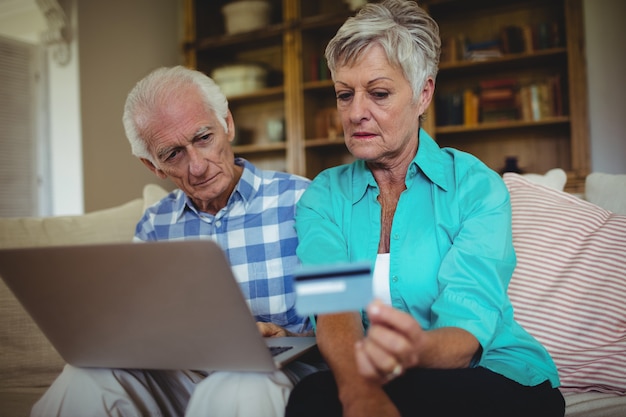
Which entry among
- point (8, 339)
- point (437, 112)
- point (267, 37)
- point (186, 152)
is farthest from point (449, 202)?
point (267, 37)

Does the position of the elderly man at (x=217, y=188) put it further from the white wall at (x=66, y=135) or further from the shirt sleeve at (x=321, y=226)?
the white wall at (x=66, y=135)

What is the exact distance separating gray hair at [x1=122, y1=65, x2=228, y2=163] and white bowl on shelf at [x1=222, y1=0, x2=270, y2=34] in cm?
269

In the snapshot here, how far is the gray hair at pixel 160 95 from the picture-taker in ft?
4.85

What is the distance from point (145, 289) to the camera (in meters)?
0.84

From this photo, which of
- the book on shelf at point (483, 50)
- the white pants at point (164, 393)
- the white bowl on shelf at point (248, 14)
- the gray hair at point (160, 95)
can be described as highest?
the white bowl on shelf at point (248, 14)

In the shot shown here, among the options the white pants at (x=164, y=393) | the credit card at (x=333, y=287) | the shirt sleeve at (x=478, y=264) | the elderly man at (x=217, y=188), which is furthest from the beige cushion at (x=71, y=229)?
the credit card at (x=333, y=287)

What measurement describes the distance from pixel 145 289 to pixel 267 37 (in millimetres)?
3508

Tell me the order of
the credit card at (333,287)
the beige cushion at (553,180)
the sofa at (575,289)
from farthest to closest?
1. the beige cushion at (553,180)
2. the sofa at (575,289)
3. the credit card at (333,287)

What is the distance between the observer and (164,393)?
3.98ft

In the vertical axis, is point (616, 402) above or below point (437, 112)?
below

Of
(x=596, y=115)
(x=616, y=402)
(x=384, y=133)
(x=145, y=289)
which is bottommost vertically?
(x=616, y=402)

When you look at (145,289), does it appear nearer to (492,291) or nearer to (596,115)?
(492,291)

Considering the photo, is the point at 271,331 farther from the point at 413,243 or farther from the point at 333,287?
the point at 333,287

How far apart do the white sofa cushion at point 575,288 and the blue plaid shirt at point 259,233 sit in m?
0.55
